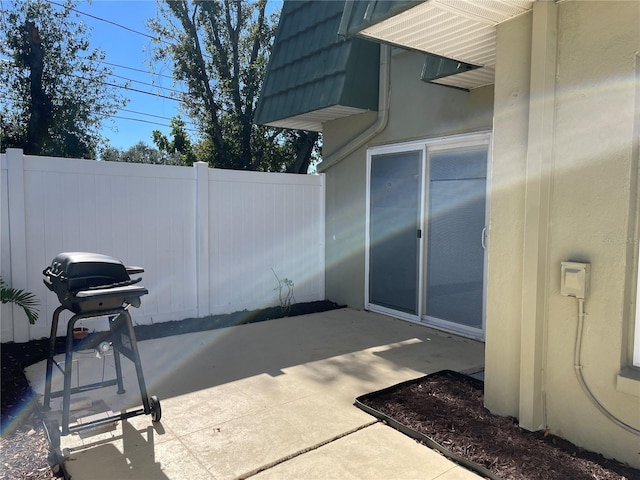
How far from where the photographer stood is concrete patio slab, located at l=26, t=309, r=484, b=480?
8.27 feet

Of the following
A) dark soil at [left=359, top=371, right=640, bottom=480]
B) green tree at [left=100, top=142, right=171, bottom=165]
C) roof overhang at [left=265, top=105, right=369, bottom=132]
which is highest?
green tree at [left=100, top=142, right=171, bottom=165]

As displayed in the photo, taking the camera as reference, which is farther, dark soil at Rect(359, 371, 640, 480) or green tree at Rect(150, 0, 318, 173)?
green tree at Rect(150, 0, 318, 173)

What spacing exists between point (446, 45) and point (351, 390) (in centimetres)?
289

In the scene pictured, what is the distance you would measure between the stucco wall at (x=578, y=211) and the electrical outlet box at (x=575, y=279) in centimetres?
5

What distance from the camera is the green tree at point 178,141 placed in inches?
543

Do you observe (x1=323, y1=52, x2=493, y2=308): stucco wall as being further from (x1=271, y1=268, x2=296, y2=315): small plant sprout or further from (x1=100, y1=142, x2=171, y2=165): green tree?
(x1=100, y1=142, x2=171, y2=165): green tree

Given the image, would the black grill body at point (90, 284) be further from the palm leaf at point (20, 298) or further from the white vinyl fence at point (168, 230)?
the white vinyl fence at point (168, 230)

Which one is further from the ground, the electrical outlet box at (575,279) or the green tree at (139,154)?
the green tree at (139,154)

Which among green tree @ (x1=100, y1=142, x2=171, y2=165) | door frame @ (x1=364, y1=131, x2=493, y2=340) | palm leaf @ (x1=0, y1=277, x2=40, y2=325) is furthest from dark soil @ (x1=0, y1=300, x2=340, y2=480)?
green tree @ (x1=100, y1=142, x2=171, y2=165)

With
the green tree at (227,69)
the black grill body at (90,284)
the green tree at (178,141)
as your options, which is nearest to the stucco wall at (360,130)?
the black grill body at (90,284)

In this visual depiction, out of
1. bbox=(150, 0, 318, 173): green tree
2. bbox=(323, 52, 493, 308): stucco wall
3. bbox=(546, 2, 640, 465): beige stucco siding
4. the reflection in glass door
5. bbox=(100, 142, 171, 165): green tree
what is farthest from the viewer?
bbox=(100, 142, 171, 165): green tree

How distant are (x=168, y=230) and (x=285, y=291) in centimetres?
206

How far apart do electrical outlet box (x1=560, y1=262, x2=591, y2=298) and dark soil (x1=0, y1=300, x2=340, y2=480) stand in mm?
3173

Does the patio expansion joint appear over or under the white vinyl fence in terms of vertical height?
under
